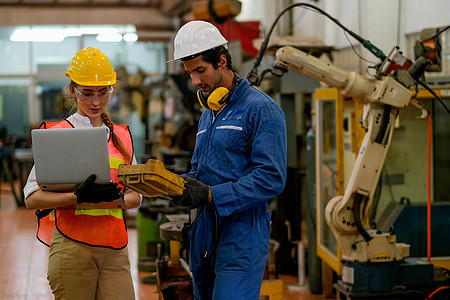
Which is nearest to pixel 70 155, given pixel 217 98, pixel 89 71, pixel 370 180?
pixel 89 71

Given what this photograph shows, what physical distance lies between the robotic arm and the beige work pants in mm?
1663

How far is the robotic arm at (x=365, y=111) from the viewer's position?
3617 millimetres

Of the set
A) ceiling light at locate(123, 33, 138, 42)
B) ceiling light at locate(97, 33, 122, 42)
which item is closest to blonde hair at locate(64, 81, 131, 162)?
ceiling light at locate(123, 33, 138, 42)

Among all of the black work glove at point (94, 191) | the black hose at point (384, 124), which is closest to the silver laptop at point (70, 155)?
the black work glove at point (94, 191)

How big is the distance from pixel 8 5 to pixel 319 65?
1197 cm

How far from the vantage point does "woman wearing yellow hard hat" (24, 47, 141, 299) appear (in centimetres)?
234

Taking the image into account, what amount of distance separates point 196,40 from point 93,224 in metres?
0.82

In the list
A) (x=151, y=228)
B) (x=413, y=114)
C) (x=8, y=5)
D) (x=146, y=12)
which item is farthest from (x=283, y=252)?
(x=8, y=5)

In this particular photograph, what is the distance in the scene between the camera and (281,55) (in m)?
3.58

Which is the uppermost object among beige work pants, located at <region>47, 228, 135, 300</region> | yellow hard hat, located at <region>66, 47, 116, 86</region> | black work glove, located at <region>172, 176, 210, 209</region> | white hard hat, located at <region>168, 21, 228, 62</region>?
white hard hat, located at <region>168, 21, 228, 62</region>

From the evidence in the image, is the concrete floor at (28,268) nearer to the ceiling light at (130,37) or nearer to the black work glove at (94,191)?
the black work glove at (94,191)

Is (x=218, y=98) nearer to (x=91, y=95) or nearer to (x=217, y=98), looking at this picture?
(x=217, y=98)

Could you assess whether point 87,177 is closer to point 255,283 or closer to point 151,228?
point 255,283

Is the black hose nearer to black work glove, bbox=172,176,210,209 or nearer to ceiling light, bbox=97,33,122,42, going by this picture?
black work glove, bbox=172,176,210,209
